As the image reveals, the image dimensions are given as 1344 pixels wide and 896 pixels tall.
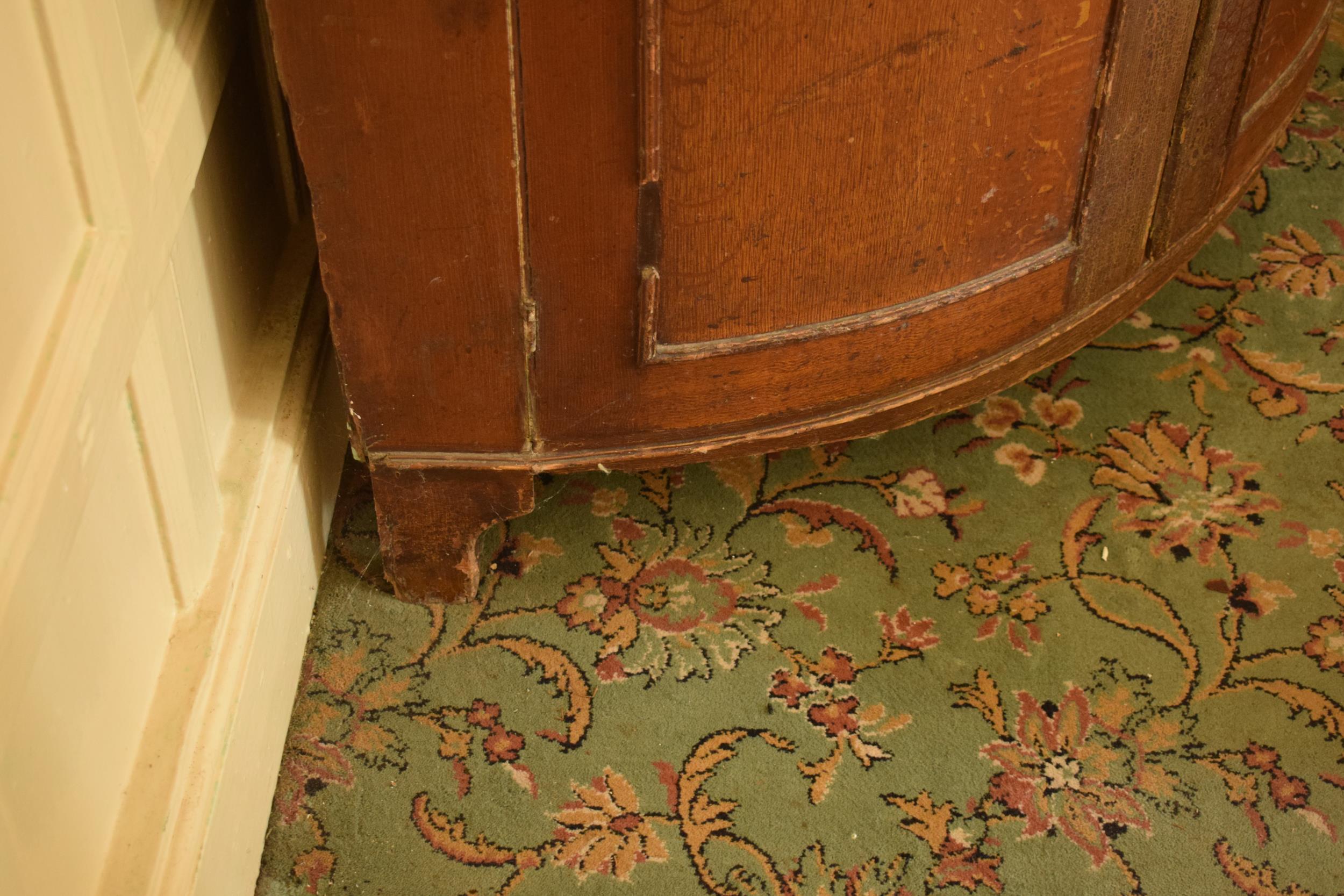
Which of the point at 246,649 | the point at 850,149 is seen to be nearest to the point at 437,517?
the point at 246,649

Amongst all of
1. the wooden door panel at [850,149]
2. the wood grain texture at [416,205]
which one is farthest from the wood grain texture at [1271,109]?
the wood grain texture at [416,205]

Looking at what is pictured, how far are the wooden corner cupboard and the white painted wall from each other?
0.30ft

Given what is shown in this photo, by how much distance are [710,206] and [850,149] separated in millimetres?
94

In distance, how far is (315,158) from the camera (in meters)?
0.75

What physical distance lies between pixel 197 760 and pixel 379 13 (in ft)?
1.47

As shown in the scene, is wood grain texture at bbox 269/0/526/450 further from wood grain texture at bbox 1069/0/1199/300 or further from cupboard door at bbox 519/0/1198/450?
wood grain texture at bbox 1069/0/1199/300

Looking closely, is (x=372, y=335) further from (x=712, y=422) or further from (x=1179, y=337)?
(x=1179, y=337)

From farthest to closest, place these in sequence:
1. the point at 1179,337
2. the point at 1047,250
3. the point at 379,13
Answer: the point at 1179,337, the point at 1047,250, the point at 379,13

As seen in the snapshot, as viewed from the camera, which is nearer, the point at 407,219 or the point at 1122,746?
the point at 407,219

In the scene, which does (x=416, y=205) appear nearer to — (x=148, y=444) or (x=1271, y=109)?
(x=148, y=444)

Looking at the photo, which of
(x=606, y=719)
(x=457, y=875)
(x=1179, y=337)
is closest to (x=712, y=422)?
(x=606, y=719)

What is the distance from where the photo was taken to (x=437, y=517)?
3.15ft

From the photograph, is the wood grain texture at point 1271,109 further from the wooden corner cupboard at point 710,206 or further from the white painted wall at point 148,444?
the white painted wall at point 148,444

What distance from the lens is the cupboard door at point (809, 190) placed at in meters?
0.73
